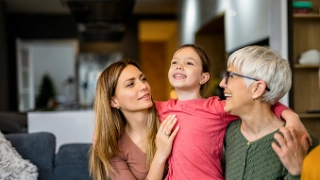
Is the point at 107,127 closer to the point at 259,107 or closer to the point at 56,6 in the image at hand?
the point at 259,107

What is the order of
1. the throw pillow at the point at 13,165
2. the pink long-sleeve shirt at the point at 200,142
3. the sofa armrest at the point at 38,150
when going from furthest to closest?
the sofa armrest at the point at 38,150 → the throw pillow at the point at 13,165 → the pink long-sleeve shirt at the point at 200,142

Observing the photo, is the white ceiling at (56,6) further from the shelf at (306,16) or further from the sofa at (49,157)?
the sofa at (49,157)

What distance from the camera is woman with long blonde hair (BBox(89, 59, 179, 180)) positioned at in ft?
5.69

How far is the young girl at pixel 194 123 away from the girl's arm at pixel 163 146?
0.03m

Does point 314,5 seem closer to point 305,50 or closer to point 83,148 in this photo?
point 305,50

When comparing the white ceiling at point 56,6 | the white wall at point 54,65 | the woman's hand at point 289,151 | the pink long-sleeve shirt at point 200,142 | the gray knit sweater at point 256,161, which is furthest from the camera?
the white wall at point 54,65

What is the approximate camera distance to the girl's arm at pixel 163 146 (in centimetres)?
160

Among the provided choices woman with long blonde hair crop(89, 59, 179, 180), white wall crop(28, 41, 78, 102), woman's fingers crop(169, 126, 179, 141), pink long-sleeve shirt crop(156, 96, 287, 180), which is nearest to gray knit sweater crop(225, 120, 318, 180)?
pink long-sleeve shirt crop(156, 96, 287, 180)

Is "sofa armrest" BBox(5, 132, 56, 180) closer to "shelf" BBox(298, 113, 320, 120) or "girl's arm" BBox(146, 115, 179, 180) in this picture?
"girl's arm" BBox(146, 115, 179, 180)

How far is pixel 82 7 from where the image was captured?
15.6ft

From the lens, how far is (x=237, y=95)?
4.58 feet

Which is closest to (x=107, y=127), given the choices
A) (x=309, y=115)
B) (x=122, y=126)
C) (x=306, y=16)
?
(x=122, y=126)

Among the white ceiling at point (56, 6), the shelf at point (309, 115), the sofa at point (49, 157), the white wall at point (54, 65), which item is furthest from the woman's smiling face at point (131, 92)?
the white wall at point (54, 65)

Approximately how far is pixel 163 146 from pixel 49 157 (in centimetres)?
90
